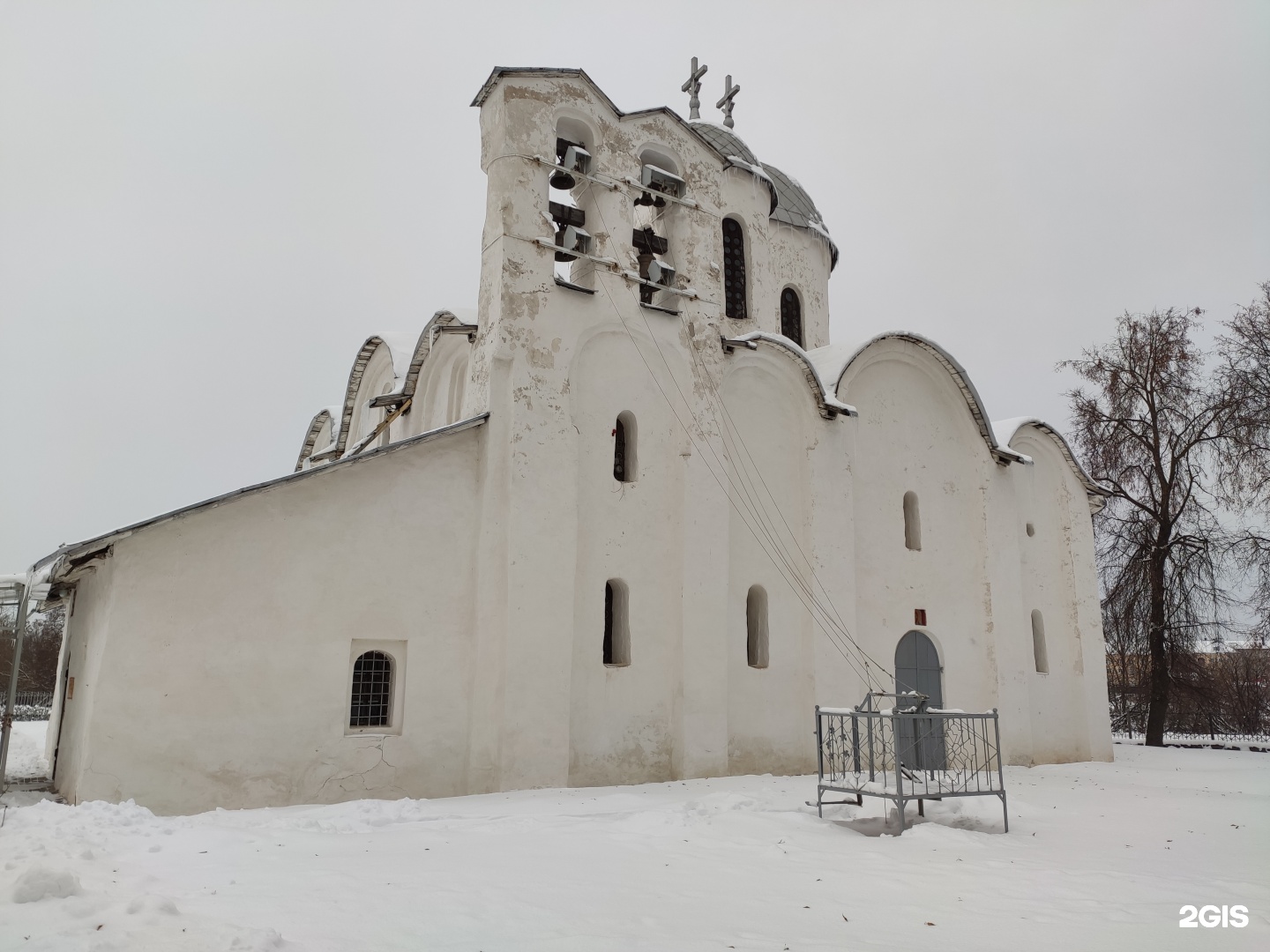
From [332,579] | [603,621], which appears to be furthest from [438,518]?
[603,621]

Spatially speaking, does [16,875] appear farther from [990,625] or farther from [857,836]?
[990,625]

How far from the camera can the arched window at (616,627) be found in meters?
11.2

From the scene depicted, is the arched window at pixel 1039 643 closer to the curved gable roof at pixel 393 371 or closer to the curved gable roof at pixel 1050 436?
the curved gable roof at pixel 1050 436

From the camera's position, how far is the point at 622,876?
5.81 m

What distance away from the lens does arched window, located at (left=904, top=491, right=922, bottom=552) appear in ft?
47.4

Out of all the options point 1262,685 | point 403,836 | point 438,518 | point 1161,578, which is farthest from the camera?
point 1262,685

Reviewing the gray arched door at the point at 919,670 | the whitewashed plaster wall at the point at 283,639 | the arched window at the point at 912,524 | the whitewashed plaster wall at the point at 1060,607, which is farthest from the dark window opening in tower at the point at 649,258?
the whitewashed plaster wall at the point at 1060,607

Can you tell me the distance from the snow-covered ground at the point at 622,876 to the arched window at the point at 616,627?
7.45ft

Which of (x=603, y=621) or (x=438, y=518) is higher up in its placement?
(x=438, y=518)

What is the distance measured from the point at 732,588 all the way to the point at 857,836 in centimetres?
511

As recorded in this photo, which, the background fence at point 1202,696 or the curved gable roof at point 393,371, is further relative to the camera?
the background fence at point 1202,696

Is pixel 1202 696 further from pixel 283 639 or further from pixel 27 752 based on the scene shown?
pixel 27 752

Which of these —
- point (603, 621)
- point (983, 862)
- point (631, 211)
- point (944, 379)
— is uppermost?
point (631, 211)

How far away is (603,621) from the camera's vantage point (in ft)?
36.0
